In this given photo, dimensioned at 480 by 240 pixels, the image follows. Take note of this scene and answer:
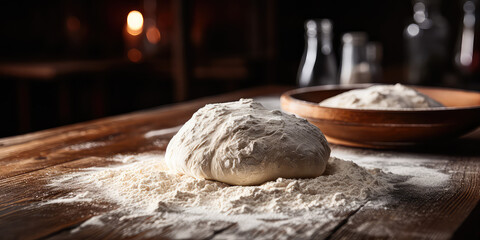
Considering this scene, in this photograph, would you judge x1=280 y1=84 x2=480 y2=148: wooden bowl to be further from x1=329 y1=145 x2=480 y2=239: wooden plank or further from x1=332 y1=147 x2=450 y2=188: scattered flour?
x1=329 y1=145 x2=480 y2=239: wooden plank

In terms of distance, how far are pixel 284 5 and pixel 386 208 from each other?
381 cm

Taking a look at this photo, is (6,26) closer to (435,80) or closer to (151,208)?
(435,80)

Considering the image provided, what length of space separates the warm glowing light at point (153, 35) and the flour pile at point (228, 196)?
13.8 ft

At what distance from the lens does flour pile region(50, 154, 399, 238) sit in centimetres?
73

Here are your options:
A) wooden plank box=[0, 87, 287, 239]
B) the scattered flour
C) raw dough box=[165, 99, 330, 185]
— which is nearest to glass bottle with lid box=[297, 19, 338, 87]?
wooden plank box=[0, 87, 287, 239]

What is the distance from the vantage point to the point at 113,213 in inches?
29.8

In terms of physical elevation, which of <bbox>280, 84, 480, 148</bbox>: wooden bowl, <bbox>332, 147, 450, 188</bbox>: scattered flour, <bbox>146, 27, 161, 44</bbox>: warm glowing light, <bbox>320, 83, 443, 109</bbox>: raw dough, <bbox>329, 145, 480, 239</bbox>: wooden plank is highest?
<bbox>146, 27, 161, 44</bbox>: warm glowing light

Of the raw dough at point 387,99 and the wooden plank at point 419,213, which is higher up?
the raw dough at point 387,99

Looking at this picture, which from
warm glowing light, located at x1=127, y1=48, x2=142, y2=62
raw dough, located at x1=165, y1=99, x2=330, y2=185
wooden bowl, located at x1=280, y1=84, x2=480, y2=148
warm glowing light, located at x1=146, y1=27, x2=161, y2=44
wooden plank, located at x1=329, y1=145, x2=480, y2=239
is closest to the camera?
wooden plank, located at x1=329, y1=145, x2=480, y2=239

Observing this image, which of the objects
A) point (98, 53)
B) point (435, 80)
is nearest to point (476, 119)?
point (435, 80)

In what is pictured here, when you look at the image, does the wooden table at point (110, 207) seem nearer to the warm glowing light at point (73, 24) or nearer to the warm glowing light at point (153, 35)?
the warm glowing light at point (153, 35)

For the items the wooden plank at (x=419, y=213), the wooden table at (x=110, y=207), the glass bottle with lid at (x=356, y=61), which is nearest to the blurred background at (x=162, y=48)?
the glass bottle with lid at (x=356, y=61)

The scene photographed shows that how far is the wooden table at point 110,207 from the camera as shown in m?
0.68

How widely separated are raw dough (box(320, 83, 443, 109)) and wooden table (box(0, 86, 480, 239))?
12cm
